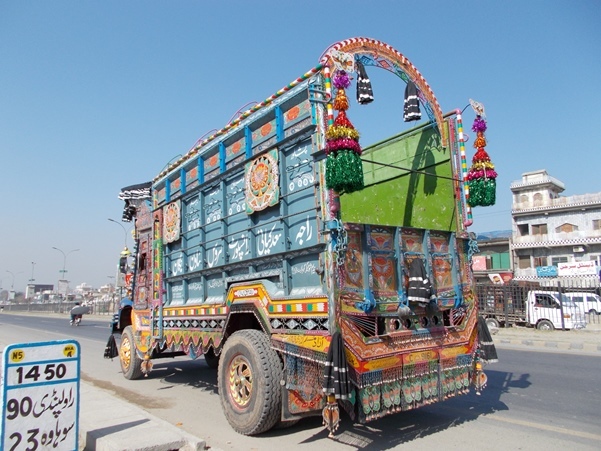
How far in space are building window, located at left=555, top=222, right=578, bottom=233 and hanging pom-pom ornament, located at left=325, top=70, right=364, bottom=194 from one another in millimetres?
40007

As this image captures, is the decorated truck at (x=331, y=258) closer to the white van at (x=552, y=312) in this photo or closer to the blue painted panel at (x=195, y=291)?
the blue painted panel at (x=195, y=291)

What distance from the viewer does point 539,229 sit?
4034 centimetres

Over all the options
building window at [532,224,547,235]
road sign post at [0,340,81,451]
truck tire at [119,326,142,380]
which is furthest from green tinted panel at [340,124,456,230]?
building window at [532,224,547,235]

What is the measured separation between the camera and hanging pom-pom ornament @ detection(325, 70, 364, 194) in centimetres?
404

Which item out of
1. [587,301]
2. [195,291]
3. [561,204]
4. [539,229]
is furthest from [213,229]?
[539,229]

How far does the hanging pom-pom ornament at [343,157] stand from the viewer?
13.3 ft

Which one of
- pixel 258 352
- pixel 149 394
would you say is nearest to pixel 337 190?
pixel 258 352

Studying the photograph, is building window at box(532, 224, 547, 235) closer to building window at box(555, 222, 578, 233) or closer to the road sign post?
building window at box(555, 222, 578, 233)

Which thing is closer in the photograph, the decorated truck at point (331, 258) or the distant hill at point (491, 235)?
the decorated truck at point (331, 258)

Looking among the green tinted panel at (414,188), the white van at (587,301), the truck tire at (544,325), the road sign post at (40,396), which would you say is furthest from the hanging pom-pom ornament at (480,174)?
the white van at (587,301)

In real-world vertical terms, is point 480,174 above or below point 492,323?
above

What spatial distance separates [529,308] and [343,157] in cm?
1685

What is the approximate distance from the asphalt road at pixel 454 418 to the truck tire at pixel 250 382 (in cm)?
21

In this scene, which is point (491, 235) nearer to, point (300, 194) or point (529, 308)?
point (529, 308)
